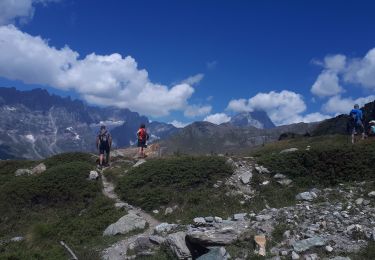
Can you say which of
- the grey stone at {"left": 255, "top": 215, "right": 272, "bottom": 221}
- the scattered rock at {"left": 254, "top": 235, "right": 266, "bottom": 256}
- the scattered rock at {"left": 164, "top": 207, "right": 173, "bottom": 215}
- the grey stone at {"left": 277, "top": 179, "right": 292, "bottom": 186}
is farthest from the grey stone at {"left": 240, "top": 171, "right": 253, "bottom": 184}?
the scattered rock at {"left": 254, "top": 235, "right": 266, "bottom": 256}

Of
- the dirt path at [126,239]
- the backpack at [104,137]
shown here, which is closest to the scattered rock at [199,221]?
the dirt path at [126,239]

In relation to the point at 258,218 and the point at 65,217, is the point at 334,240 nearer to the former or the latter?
the point at 258,218

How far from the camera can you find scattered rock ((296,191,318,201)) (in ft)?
80.5

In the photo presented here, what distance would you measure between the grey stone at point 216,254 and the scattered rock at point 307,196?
29.7ft

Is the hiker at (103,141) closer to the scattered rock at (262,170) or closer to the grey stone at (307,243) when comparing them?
the scattered rock at (262,170)

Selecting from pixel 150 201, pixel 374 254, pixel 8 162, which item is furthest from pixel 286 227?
pixel 8 162

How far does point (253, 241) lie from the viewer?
58.3ft

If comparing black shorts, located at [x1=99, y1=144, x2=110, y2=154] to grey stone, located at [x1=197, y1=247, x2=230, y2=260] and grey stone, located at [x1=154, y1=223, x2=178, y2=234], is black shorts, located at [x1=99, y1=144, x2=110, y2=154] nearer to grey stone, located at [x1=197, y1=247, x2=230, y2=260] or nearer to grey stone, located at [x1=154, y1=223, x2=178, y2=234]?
grey stone, located at [x1=154, y1=223, x2=178, y2=234]

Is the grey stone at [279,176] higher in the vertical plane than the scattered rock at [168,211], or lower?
higher

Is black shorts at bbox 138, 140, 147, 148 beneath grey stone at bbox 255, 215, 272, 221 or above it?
above

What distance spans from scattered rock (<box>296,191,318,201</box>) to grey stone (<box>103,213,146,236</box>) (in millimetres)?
8729

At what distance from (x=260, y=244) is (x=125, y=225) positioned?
29.9ft

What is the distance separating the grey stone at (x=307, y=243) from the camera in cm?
1648

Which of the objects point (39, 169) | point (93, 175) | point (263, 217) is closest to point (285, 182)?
point (263, 217)
